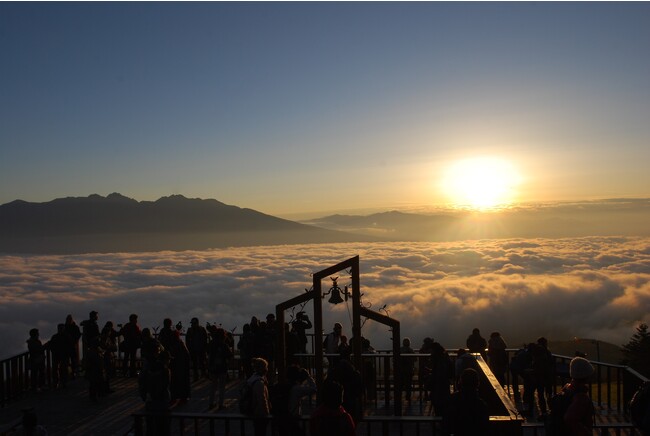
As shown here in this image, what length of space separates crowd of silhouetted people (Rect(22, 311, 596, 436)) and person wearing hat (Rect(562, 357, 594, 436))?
0.85 m

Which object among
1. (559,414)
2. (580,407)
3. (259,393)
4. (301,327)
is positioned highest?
(580,407)

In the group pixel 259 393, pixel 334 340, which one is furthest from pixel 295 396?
pixel 334 340

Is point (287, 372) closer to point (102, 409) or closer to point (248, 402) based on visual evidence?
point (248, 402)

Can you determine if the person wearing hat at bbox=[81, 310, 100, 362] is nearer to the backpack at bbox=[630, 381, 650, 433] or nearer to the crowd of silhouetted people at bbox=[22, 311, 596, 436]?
the crowd of silhouetted people at bbox=[22, 311, 596, 436]

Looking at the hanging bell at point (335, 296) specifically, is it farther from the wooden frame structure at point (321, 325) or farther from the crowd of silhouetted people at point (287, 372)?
the crowd of silhouetted people at point (287, 372)

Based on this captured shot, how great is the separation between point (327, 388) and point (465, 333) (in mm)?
155878

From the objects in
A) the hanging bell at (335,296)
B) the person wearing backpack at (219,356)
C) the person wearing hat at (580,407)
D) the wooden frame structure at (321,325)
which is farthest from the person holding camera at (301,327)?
the person wearing hat at (580,407)

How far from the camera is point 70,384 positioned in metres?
14.8

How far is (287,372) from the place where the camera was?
7.71 meters

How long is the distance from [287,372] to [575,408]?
3286mm

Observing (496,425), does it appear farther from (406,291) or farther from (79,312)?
(406,291)

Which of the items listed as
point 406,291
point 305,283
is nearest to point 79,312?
point 305,283

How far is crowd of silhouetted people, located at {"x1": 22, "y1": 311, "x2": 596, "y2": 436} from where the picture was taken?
637 cm

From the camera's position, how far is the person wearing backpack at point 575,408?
20.2 ft
